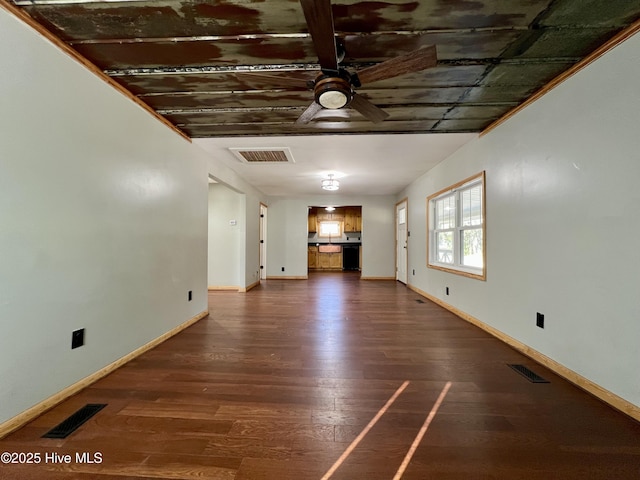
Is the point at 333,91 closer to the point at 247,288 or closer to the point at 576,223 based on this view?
the point at 576,223

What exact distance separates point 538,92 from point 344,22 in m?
1.85

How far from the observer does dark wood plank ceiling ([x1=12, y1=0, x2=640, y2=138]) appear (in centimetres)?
152

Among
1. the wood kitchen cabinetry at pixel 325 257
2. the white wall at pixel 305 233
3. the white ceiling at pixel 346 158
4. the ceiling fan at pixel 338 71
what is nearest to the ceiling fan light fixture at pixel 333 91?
the ceiling fan at pixel 338 71

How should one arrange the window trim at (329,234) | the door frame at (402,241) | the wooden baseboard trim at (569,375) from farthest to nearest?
1. the window trim at (329,234)
2. the door frame at (402,241)
3. the wooden baseboard trim at (569,375)

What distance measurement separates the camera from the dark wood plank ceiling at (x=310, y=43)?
1.52 metres

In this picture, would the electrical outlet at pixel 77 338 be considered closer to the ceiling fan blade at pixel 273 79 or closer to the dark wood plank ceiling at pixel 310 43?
the dark wood plank ceiling at pixel 310 43

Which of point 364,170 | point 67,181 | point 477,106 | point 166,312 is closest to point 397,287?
point 364,170

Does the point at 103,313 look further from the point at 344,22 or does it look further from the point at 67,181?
the point at 344,22

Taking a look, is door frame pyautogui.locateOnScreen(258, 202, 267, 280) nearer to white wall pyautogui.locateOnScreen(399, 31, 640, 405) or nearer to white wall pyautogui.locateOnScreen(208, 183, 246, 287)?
white wall pyautogui.locateOnScreen(208, 183, 246, 287)

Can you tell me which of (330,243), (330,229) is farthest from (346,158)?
(330,243)

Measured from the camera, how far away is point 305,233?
24.8ft

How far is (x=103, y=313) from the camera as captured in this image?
208cm

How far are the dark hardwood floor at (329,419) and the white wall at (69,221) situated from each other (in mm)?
288

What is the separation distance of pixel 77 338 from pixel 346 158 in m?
3.53
